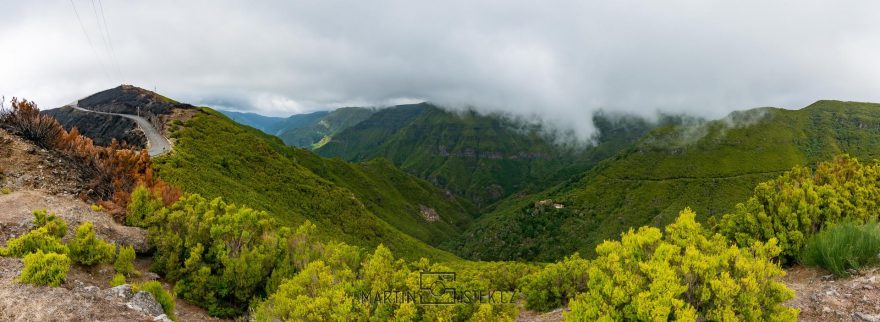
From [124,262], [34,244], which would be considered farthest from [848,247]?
[34,244]

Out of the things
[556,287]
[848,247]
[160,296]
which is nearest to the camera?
[848,247]

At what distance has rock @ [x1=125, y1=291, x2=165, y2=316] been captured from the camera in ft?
42.2

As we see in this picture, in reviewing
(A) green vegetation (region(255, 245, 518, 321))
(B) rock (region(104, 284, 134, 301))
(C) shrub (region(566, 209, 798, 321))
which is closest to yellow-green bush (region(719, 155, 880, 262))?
(C) shrub (region(566, 209, 798, 321))

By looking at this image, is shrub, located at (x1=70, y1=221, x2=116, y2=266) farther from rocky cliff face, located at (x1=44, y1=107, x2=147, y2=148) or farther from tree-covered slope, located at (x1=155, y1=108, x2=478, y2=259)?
rocky cliff face, located at (x1=44, y1=107, x2=147, y2=148)

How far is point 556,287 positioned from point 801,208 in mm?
10056

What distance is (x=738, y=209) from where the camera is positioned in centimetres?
1708

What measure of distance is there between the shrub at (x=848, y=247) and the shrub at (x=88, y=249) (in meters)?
26.0

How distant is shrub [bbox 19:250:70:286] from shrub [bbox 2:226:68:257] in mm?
1837

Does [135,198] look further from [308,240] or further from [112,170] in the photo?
[308,240]

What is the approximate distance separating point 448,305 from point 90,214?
20.6m

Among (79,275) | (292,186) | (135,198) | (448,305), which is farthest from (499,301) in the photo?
(292,186)

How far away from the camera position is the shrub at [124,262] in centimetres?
1582

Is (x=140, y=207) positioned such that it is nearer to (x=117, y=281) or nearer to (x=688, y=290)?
(x=117, y=281)

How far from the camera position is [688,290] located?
902 centimetres
